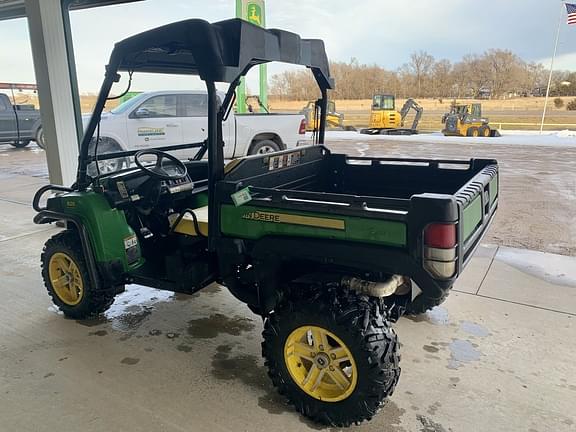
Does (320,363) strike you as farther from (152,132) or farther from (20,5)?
(20,5)

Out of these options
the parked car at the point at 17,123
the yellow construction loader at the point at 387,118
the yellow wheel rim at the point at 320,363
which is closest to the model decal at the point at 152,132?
the yellow wheel rim at the point at 320,363

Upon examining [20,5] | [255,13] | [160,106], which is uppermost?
[255,13]

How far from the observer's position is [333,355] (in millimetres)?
2156

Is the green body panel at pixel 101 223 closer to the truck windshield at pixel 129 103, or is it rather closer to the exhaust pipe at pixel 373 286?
the exhaust pipe at pixel 373 286

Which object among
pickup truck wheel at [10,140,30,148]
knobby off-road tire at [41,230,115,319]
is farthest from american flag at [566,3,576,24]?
pickup truck wheel at [10,140,30,148]

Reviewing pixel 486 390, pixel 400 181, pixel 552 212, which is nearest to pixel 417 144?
pixel 552 212

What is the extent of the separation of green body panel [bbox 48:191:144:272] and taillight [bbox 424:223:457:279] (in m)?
1.91

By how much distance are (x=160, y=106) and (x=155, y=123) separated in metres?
0.32

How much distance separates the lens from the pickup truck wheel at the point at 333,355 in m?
2.04

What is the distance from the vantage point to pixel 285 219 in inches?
84.9

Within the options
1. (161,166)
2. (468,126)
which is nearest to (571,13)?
(468,126)

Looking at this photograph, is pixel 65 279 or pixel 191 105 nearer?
pixel 65 279

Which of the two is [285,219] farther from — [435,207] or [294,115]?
[294,115]

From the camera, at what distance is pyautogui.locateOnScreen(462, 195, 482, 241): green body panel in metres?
2.03
